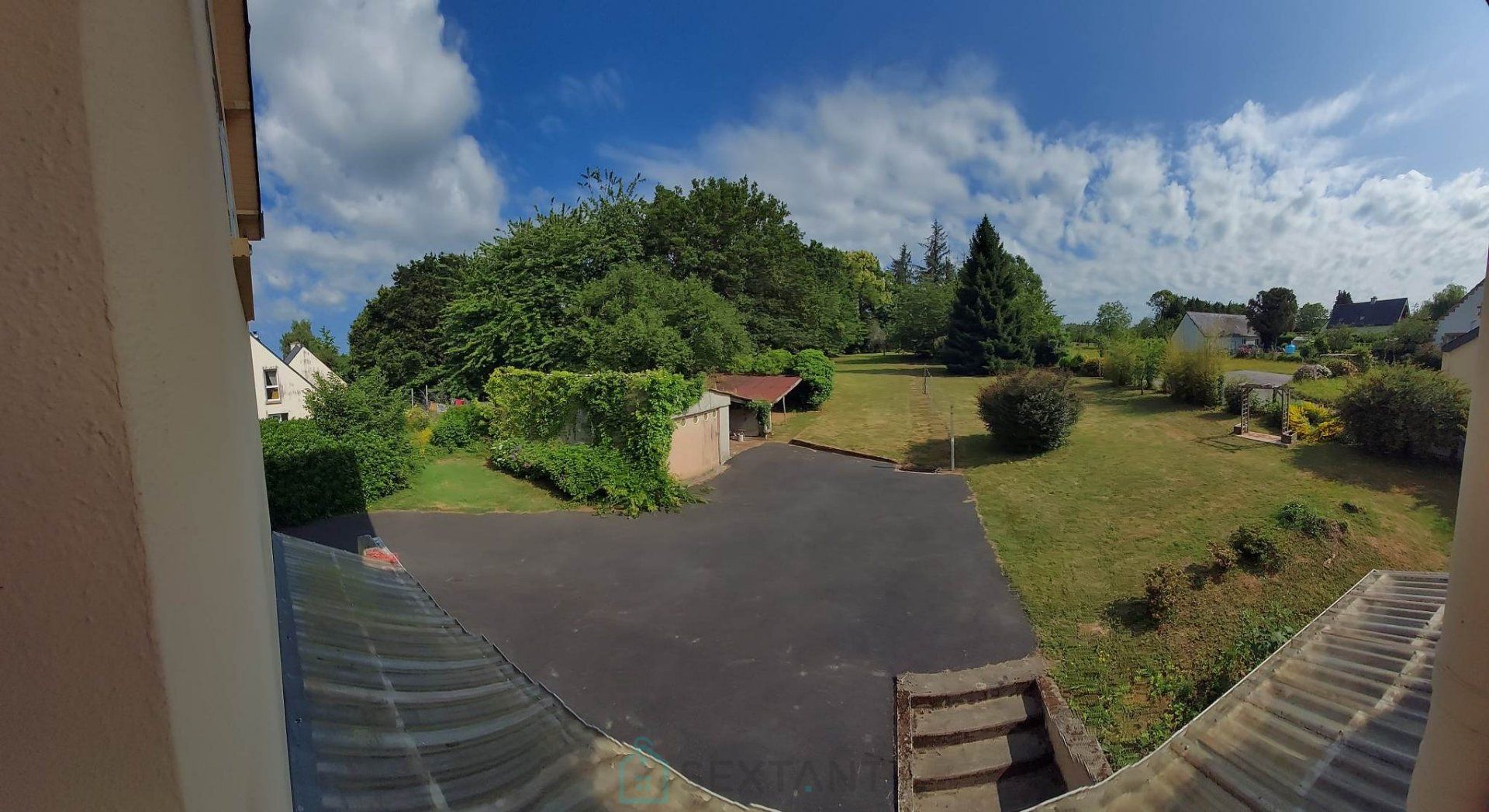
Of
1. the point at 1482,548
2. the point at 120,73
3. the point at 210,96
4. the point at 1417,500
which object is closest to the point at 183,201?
the point at 120,73

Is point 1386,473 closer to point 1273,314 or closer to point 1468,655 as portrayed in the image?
point 1468,655

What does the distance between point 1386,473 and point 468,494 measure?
68.4ft

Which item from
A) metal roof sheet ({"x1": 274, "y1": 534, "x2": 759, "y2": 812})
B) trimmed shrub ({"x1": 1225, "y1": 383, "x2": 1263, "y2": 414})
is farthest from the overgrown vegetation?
trimmed shrub ({"x1": 1225, "y1": 383, "x2": 1263, "y2": 414})

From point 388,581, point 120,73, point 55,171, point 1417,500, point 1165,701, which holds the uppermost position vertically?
point 120,73

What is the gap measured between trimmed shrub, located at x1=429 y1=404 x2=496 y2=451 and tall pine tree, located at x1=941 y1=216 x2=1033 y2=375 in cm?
Result: 2864

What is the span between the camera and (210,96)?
152cm

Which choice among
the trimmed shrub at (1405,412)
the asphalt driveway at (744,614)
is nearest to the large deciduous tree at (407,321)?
the asphalt driveway at (744,614)

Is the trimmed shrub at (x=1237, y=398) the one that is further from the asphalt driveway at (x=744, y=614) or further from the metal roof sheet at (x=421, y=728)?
the metal roof sheet at (x=421, y=728)

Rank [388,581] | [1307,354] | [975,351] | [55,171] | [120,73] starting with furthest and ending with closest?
[975,351] < [1307,354] < [388,581] < [120,73] < [55,171]

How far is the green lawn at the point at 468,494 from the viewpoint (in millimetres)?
14797

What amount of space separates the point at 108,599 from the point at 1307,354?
48.3m

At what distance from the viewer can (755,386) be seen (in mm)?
25562

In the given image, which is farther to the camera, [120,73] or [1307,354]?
[1307,354]

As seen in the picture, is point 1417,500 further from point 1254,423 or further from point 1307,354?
point 1307,354
